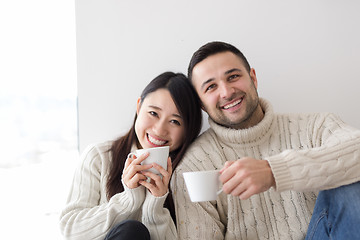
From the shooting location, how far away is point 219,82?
1.35 metres

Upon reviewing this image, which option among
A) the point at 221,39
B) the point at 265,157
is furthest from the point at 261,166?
the point at 221,39

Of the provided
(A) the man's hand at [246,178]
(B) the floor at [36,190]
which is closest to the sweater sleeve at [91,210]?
(A) the man's hand at [246,178]

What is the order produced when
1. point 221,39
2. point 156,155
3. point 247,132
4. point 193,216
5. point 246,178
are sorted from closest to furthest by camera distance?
1. point 246,178
2. point 156,155
3. point 193,216
4. point 247,132
5. point 221,39

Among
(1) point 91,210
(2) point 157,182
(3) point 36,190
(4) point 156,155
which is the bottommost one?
(3) point 36,190

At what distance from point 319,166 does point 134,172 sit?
1.86 feet

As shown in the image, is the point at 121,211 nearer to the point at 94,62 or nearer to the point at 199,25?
the point at 94,62

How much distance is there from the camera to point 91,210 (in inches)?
48.2

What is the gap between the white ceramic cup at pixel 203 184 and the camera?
0.91 metres

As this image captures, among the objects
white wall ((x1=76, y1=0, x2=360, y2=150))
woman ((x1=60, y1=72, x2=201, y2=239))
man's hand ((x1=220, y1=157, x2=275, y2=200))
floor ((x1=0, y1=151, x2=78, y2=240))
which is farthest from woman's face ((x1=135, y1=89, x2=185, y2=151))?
floor ((x1=0, y1=151, x2=78, y2=240))

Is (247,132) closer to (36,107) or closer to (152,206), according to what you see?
(152,206)

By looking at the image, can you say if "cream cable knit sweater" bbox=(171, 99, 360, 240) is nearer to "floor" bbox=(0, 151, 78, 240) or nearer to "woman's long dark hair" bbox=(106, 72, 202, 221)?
"woman's long dark hair" bbox=(106, 72, 202, 221)

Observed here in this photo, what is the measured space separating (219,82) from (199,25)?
47 cm

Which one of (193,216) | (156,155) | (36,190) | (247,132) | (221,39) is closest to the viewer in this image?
(156,155)

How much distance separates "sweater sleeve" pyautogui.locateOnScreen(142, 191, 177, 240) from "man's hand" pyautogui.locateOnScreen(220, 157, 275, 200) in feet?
0.99
